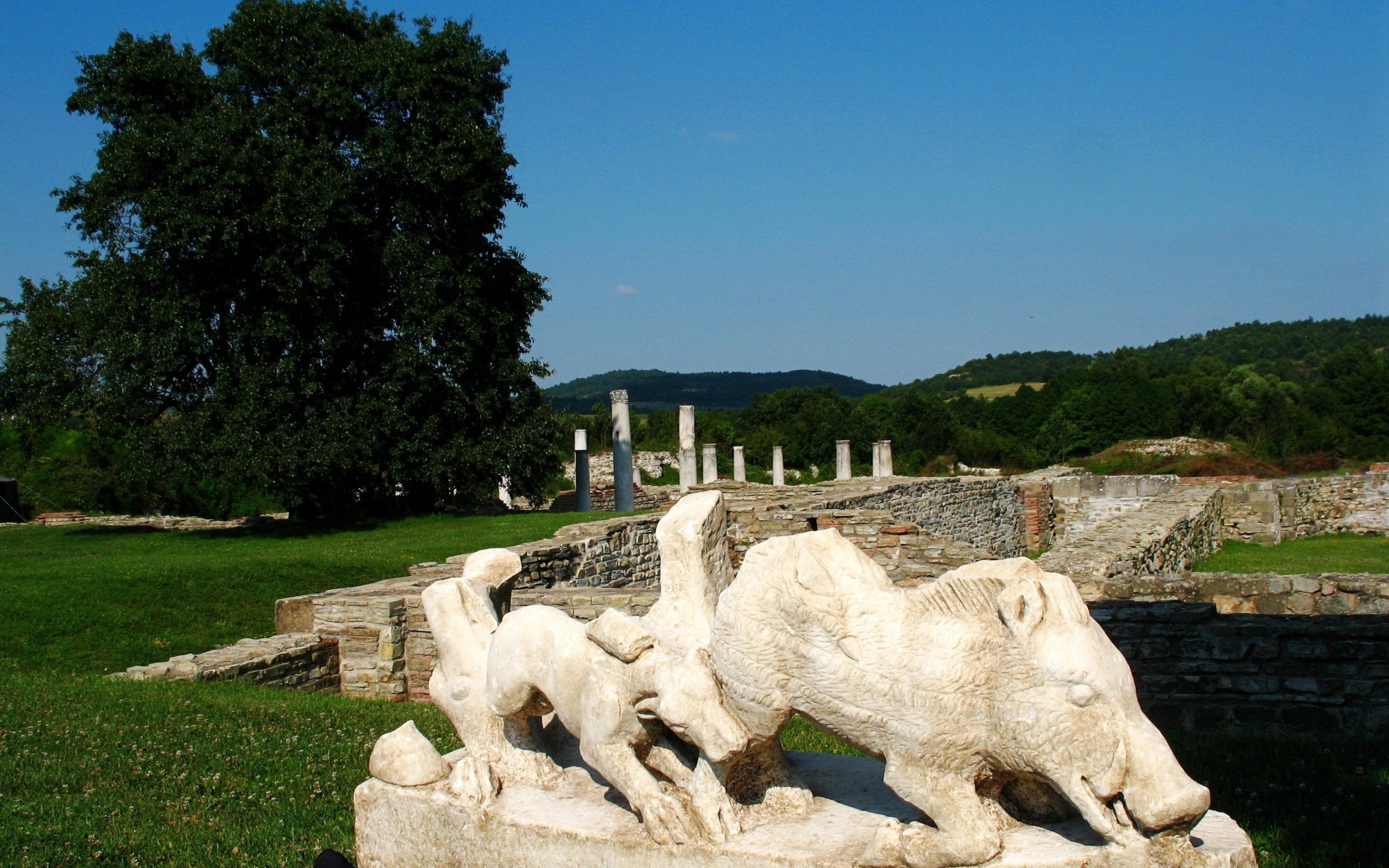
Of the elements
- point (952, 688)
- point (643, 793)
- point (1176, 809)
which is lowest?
point (643, 793)

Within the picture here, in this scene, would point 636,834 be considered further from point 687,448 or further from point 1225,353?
point 1225,353

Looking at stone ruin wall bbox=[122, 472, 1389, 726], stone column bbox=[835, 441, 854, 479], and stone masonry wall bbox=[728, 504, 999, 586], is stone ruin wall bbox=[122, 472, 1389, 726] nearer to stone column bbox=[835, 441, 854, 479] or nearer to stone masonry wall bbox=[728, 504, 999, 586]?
stone masonry wall bbox=[728, 504, 999, 586]

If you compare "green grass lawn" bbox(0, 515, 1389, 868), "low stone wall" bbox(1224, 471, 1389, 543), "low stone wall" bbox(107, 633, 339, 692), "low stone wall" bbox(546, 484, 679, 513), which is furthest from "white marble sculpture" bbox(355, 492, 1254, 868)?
"low stone wall" bbox(546, 484, 679, 513)

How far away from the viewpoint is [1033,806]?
2.82 m

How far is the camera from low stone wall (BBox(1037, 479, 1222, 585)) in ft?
35.1

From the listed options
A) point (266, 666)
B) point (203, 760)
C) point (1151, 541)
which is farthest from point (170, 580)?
point (1151, 541)

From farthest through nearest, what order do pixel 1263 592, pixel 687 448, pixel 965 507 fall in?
pixel 687 448
pixel 965 507
pixel 1263 592

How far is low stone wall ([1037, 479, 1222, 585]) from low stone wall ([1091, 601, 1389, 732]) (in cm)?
122

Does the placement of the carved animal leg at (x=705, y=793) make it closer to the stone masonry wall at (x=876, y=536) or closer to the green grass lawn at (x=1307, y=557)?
the stone masonry wall at (x=876, y=536)

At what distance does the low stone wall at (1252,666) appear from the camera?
19.6 feet

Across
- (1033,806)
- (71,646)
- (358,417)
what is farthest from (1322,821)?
(358,417)

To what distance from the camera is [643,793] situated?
302 cm

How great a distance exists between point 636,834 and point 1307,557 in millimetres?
15712

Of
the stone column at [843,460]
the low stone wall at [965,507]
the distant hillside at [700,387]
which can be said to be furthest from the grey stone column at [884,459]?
the distant hillside at [700,387]
